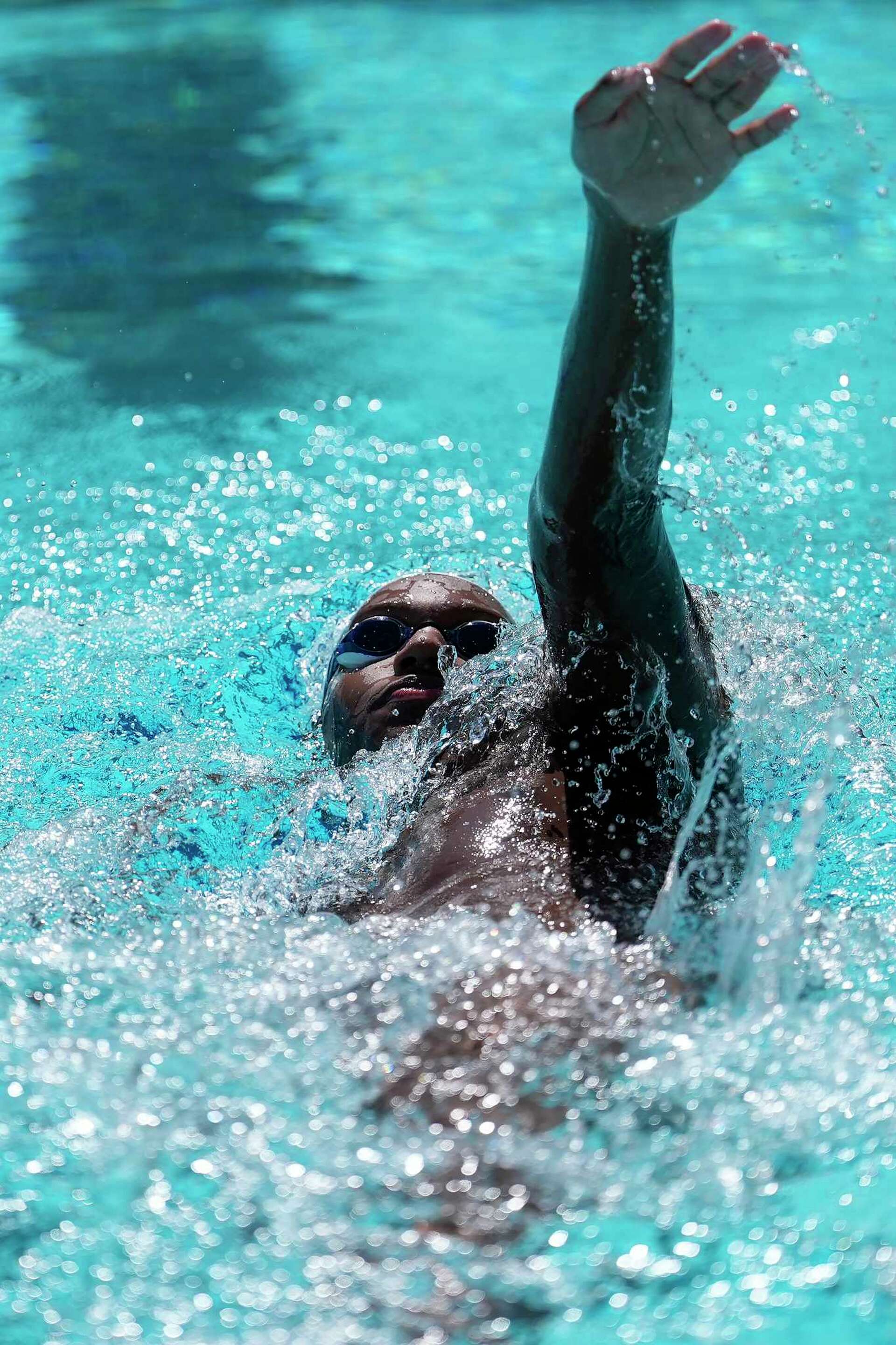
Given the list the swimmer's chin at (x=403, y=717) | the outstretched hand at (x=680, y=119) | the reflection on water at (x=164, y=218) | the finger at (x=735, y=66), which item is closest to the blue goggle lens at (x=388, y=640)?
the swimmer's chin at (x=403, y=717)

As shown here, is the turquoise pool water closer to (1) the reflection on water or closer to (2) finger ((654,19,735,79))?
(1) the reflection on water

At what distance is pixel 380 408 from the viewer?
4.93 metres

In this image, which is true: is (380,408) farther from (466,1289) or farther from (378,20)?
(378,20)

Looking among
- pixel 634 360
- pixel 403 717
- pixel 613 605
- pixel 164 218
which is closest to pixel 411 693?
pixel 403 717

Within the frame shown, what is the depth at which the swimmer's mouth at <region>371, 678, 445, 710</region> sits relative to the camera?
2596 millimetres

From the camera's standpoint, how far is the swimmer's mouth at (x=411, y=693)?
260 cm

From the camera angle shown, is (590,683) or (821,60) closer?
(590,683)

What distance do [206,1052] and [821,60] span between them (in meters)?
7.45

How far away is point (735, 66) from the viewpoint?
1.74 m

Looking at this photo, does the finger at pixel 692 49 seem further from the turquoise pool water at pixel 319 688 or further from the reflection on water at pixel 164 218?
the reflection on water at pixel 164 218

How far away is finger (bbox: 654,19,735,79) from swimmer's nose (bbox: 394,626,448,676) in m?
1.15

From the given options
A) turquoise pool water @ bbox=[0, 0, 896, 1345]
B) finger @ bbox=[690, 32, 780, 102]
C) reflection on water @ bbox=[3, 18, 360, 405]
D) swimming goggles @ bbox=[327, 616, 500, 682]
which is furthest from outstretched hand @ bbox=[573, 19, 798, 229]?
reflection on water @ bbox=[3, 18, 360, 405]

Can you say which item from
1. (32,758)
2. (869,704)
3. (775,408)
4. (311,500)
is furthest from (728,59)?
(775,408)

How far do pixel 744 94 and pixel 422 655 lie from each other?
119 centimetres
